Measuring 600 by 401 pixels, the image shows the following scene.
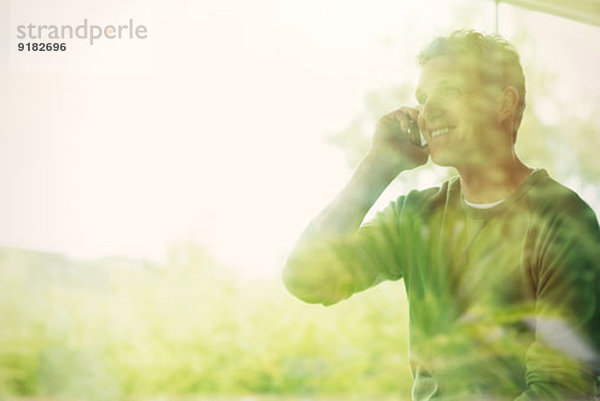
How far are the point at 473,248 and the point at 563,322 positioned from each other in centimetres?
28

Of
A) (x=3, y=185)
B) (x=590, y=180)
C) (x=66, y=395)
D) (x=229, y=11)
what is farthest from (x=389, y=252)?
(x=3, y=185)

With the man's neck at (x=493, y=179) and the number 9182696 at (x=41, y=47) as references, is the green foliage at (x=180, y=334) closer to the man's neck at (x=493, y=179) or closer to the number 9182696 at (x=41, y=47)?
the man's neck at (x=493, y=179)

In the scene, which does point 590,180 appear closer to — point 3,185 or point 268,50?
point 268,50

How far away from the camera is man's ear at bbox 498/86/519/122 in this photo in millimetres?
1877

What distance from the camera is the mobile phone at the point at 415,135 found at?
1876 millimetres

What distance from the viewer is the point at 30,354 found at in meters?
1.84

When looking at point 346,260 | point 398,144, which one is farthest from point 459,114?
point 346,260

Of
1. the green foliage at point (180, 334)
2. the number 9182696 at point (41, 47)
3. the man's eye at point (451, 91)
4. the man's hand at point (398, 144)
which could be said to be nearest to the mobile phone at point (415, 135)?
the man's hand at point (398, 144)

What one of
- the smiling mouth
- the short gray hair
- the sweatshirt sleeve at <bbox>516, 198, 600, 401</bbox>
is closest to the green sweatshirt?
the sweatshirt sleeve at <bbox>516, 198, 600, 401</bbox>

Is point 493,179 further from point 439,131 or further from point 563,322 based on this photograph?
point 563,322

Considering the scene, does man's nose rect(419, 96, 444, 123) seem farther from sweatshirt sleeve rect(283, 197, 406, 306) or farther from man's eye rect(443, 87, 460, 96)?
sweatshirt sleeve rect(283, 197, 406, 306)

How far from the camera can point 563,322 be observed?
68.7 inches

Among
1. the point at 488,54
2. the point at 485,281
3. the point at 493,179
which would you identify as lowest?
the point at 485,281

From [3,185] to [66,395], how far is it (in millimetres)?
578
